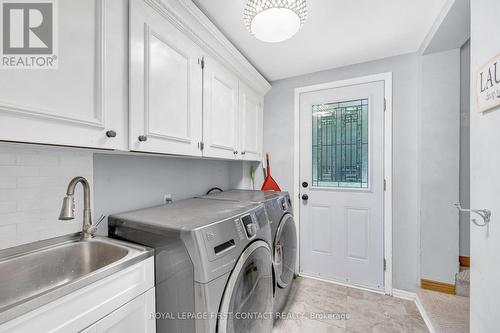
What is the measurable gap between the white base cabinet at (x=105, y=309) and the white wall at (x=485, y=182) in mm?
1473

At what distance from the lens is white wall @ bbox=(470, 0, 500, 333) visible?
879 mm

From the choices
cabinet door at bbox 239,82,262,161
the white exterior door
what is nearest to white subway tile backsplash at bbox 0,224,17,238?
cabinet door at bbox 239,82,262,161

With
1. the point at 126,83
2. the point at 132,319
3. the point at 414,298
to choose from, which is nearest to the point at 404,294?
the point at 414,298

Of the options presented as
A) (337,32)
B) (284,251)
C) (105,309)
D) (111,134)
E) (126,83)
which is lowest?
(284,251)

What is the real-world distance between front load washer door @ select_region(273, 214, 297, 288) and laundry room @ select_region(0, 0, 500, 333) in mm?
25

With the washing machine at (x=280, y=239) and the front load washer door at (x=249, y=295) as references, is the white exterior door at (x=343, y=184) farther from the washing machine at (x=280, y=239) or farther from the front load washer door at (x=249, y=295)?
the front load washer door at (x=249, y=295)

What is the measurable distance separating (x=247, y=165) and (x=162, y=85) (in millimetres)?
1590

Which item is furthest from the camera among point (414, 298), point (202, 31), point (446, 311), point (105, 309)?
point (414, 298)

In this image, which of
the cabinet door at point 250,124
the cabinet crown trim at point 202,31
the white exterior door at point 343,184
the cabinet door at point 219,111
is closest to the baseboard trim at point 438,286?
the white exterior door at point 343,184

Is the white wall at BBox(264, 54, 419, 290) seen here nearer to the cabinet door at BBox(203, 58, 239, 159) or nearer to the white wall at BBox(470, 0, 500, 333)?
the white wall at BBox(470, 0, 500, 333)

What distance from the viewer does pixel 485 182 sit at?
950 mm

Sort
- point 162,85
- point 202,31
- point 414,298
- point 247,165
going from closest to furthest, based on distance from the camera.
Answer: point 162,85
point 202,31
point 414,298
point 247,165

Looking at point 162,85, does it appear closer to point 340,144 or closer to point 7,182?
point 7,182

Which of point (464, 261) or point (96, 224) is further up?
point (96, 224)
